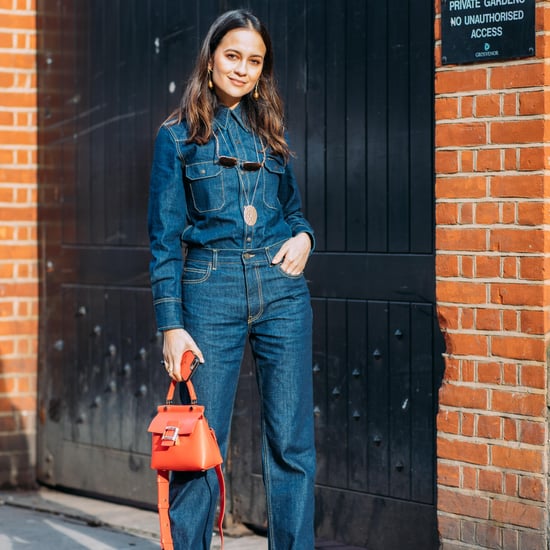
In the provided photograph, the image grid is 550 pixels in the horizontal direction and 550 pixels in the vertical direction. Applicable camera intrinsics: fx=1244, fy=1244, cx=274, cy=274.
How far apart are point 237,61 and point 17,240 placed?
9.34ft

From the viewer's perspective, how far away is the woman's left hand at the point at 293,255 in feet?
13.1

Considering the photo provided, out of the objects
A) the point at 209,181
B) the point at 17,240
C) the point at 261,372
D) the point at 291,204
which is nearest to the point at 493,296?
the point at 291,204

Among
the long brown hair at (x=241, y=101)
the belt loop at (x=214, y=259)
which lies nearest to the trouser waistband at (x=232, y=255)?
the belt loop at (x=214, y=259)

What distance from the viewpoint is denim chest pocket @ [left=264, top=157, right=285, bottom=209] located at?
13.4 feet

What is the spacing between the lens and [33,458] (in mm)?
6637

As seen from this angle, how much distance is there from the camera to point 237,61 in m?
3.99

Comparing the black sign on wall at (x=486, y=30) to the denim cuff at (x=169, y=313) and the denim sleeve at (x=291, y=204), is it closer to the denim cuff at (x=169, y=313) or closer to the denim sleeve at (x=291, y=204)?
the denim sleeve at (x=291, y=204)

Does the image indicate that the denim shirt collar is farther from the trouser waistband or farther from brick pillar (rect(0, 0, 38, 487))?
brick pillar (rect(0, 0, 38, 487))

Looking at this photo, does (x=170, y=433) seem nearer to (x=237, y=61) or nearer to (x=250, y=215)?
(x=250, y=215)

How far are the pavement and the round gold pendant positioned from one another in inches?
74.6

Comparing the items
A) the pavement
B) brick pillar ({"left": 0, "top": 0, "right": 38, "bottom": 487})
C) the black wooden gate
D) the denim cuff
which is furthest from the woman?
brick pillar ({"left": 0, "top": 0, "right": 38, "bottom": 487})

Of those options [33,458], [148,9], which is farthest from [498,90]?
[33,458]

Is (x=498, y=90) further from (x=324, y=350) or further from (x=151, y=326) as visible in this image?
(x=151, y=326)

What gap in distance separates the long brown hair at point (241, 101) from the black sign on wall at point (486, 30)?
71cm
